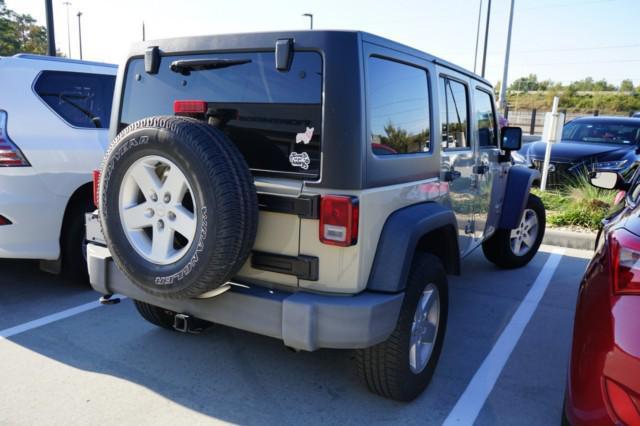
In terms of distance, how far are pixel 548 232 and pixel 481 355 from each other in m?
4.05

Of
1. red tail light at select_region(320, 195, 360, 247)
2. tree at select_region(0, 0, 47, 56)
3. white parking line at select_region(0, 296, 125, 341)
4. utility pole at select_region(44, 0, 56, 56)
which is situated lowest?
white parking line at select_region(0, 296, 125, 341)

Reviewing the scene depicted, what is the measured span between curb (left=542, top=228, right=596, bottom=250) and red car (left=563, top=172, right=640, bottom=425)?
5.06 metres

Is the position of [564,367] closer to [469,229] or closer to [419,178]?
[469,229]

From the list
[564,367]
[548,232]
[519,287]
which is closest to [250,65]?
[564,367]

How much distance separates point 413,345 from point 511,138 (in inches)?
105

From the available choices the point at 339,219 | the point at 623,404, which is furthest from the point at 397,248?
the point at 623,404

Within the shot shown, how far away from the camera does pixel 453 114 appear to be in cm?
370

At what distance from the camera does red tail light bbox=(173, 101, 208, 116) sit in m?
2.63

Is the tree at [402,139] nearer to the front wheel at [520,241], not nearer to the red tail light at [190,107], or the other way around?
the red tail light at [190,107]

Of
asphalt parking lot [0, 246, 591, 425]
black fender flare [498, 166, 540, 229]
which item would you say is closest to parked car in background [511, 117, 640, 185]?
black fender flare [498, 166, 540, 229]

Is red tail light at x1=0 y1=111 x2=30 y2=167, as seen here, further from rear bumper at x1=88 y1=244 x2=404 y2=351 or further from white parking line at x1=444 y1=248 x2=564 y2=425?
white parking line at x1=444 y1=248 x2=564 y2=425

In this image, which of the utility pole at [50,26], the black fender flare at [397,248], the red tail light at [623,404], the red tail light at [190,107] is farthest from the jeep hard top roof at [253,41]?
the utility pole at [50,26]

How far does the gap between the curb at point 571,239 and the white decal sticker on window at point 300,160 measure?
5.54 metres

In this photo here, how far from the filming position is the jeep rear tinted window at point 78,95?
4.32m
